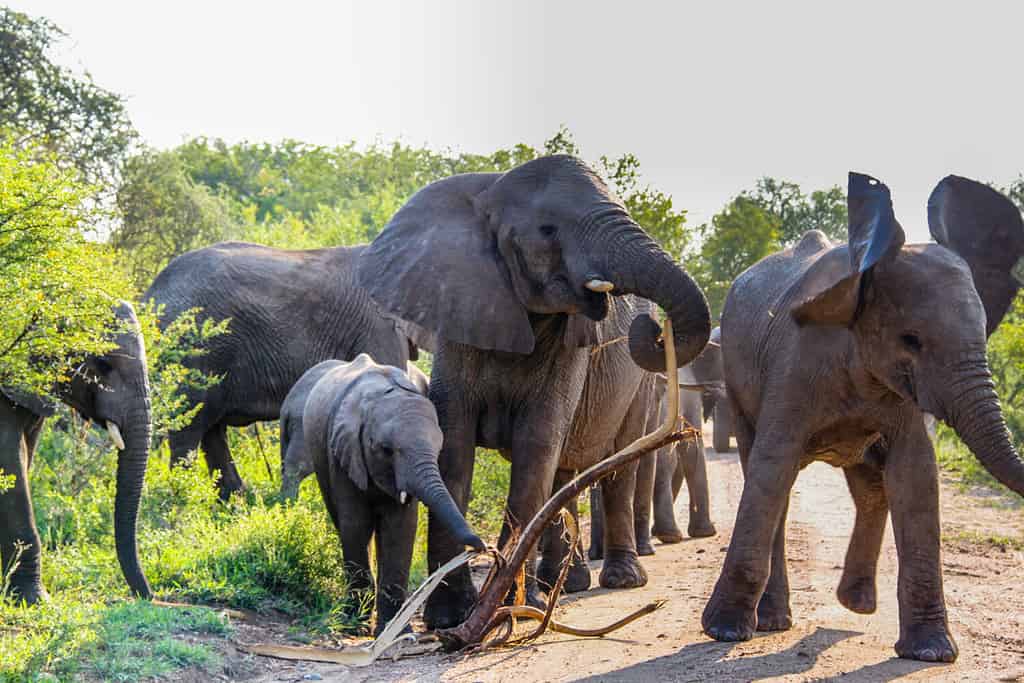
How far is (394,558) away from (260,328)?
481 cm

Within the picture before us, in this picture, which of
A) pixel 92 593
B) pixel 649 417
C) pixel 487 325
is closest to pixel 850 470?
pixel 487 325

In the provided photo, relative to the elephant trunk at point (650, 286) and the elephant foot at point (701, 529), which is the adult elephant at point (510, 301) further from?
the elephant foot at point (701, 529)

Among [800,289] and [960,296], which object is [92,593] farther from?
[960,296]

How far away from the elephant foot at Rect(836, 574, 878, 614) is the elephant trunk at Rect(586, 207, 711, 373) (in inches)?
69.4

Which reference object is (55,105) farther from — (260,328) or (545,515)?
(545,515)

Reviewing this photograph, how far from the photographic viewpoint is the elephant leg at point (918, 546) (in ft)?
19.0

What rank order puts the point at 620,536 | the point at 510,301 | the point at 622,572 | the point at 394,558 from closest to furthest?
the point at 510,301 → the point at 394,558 → the point at 622,572 → the point at 620,536

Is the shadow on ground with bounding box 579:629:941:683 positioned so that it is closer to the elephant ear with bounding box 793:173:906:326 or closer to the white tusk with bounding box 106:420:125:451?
the elephant ear with bounding box 793:173:906:326

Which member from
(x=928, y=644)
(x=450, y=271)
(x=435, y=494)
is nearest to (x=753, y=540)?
(x=928, y=644)

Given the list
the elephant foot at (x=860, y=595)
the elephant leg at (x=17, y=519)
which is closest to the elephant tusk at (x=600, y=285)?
the elephant foot at (x=860, y=595)

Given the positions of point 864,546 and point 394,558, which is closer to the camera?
point 864,546

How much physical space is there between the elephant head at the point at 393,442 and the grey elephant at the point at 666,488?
9.37 ft

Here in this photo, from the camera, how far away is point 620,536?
842 cm

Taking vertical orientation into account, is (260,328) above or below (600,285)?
above
